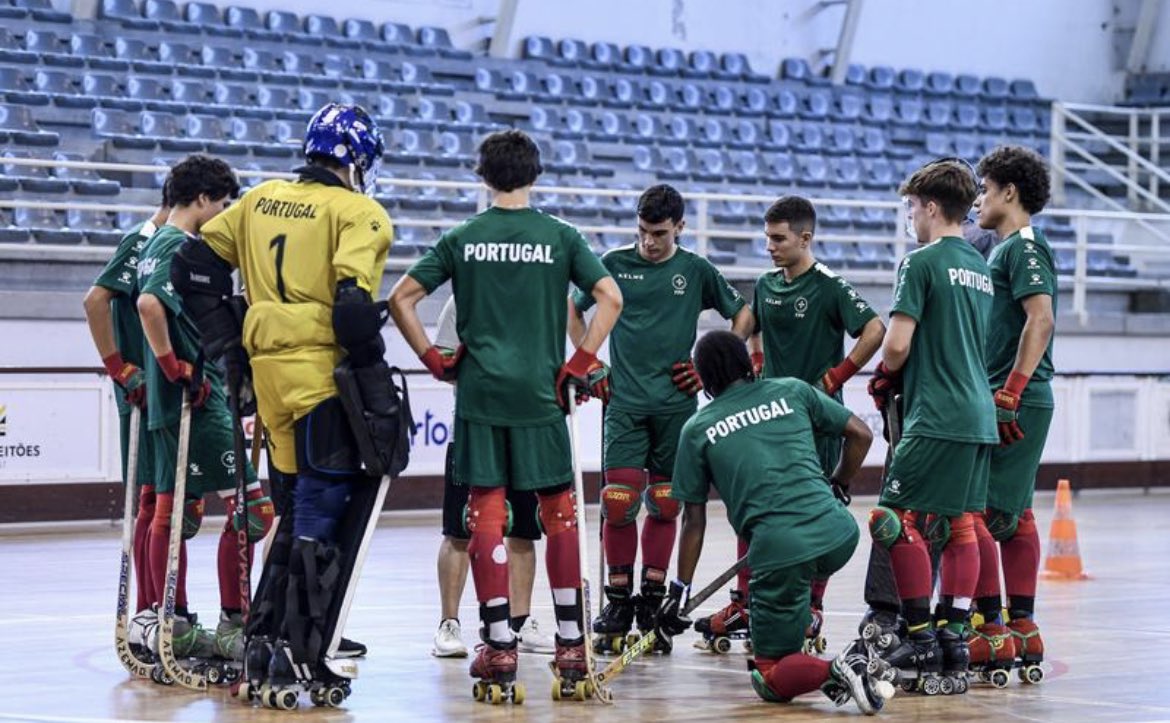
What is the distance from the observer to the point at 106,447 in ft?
49.0

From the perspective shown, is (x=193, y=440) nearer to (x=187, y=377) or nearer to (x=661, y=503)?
(x=187, y=377)

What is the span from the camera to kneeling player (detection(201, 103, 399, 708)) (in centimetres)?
733

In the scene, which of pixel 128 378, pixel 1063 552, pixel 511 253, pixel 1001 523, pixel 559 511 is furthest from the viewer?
pixel 1063 552

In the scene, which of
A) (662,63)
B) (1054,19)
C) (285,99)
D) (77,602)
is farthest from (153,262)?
(1054,19)

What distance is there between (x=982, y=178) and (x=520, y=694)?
2.97m

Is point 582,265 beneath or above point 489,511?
above

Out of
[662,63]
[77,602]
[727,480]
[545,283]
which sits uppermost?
[662,63]

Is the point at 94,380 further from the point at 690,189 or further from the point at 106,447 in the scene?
the point at 690,189

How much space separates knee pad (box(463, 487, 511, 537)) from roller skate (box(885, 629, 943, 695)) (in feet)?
5.26

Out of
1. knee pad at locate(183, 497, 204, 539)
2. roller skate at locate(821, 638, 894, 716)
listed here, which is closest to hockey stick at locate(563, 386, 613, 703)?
roller skate at locate(821, 638, 894, 716)

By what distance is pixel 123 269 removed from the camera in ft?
27.5

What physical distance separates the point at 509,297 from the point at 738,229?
49.4 ft

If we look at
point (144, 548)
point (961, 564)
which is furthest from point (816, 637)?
point (144, 548)

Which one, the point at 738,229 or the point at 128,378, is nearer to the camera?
the point at 128,378
